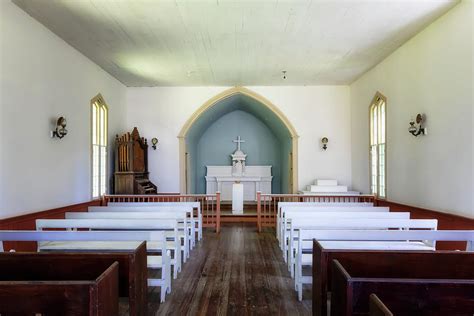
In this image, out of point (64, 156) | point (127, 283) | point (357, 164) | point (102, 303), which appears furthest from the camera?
point (357, 164)

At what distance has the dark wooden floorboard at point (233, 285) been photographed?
3.50 meters

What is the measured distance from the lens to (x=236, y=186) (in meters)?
9.11

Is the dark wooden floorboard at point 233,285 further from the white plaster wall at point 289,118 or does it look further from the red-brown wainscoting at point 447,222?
the white plaster wall at point 289,118

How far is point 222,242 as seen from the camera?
659 centimetres

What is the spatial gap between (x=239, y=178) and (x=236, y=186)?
302 cm

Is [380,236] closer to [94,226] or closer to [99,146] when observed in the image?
[94,226]

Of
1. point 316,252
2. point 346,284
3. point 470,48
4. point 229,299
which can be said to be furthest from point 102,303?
point 470,48

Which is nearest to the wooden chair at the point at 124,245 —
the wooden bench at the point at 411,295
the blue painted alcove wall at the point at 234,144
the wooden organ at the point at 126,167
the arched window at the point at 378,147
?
the wooden bench at the point at 411,295

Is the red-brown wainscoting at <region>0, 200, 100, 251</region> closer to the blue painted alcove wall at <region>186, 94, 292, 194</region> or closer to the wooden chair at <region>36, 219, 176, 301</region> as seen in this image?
the wooden chair at <region>36, 219, 176, 301</region>

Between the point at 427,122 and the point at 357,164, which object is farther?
the point at 357,164

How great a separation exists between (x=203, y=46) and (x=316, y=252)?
479 cm

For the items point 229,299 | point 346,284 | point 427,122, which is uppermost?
point 427,122

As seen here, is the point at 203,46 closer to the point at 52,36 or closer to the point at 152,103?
the point at 52,36

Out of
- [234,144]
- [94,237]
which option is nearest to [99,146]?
[94,237]
